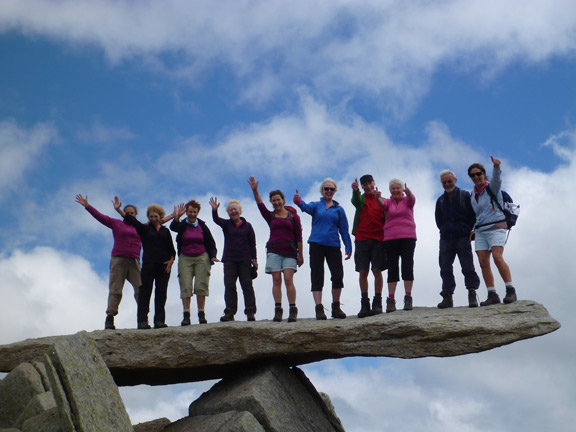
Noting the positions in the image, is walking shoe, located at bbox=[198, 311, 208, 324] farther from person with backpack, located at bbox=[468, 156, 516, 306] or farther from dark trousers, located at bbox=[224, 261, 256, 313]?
person with backpack, located at bbox=[468, 156, 516, 306]

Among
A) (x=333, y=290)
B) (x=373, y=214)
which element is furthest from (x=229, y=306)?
(x=373, y=214)

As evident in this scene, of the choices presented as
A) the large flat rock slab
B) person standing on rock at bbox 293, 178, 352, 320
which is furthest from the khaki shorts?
person standing on rock at bbox 293, 178, 352, 320

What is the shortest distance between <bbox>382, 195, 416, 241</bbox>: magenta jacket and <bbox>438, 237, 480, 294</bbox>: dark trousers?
79cm

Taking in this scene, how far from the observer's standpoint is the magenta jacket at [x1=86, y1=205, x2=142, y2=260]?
14.6 metres

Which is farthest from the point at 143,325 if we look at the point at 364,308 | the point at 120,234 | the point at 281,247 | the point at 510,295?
the point at 510,295

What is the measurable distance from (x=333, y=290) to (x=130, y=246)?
16.6 feet

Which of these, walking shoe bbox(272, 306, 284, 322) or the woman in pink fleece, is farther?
walking shoe bbox(272, 306, 284, 322)

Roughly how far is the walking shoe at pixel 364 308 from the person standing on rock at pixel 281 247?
4.70 feet

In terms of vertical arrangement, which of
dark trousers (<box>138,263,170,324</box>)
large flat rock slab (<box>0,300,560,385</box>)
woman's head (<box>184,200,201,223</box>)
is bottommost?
large flat rock slab (<box>0,300,560,385</box>)

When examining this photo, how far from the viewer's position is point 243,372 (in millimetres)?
13633

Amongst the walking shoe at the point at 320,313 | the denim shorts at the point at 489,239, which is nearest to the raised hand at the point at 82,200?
the walking shoe at the point at 320,313

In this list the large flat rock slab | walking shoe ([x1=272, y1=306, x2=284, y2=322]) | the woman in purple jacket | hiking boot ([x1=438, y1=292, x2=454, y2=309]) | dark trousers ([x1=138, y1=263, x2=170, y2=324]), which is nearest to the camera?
the large flat rock slab

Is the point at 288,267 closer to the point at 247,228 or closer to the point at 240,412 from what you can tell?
the point at 247,228

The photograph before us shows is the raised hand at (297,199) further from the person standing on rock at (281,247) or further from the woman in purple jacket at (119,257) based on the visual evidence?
the woman in purple jacket at (119,257)
